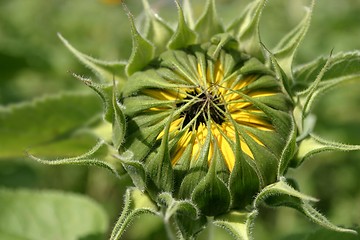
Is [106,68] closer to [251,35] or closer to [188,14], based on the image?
[188,14]

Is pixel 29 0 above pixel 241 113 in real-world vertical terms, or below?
below

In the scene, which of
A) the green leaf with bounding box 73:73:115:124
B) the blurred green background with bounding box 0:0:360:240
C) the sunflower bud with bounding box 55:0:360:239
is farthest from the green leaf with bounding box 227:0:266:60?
the blurred green background with bounding box 0:0:360:240

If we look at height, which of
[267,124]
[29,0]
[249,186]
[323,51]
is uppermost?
[267,124]

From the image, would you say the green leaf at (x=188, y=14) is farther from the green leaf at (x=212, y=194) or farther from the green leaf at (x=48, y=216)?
the green leaf at (x=48, y=216)

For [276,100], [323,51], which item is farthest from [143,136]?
[323,51]

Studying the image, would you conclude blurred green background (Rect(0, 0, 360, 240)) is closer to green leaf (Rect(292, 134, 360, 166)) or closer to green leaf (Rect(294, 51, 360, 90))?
green leaf (Rect(294, 51, 360, 90))

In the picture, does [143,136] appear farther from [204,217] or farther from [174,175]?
[204,217]
